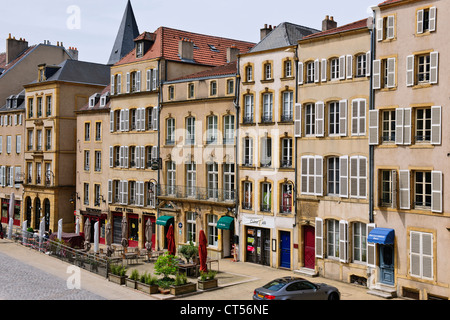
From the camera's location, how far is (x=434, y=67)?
2462 cm

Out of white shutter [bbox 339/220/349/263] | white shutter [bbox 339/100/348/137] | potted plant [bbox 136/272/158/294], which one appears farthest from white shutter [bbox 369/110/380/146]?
potted plant [bbox 136/272/158/294]

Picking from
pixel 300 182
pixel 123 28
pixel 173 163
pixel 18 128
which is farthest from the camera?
pixel 123 28

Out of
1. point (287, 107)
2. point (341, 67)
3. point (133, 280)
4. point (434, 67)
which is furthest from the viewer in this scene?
point (287, 107)

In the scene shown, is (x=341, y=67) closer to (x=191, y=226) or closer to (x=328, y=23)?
(x=328, y=23)

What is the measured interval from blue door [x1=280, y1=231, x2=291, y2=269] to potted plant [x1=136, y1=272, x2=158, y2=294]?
915 centimetres

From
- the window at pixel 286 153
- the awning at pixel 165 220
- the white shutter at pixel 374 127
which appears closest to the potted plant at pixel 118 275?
the awning at pixel 165 220

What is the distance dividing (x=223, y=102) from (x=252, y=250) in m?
9.48

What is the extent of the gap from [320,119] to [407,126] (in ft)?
17.6

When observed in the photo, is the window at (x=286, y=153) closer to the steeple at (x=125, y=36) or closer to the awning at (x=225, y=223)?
the awning at (x=225, y=223)

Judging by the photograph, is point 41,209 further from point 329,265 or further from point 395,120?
point 395,120

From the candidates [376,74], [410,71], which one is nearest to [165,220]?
[376,74]

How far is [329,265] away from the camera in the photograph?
96.3 feet

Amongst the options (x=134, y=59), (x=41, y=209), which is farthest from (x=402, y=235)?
(x=41, y=209)

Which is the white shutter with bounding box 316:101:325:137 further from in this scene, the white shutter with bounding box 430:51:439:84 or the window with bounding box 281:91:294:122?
the white shutter with bounding box 430:51:439:84
